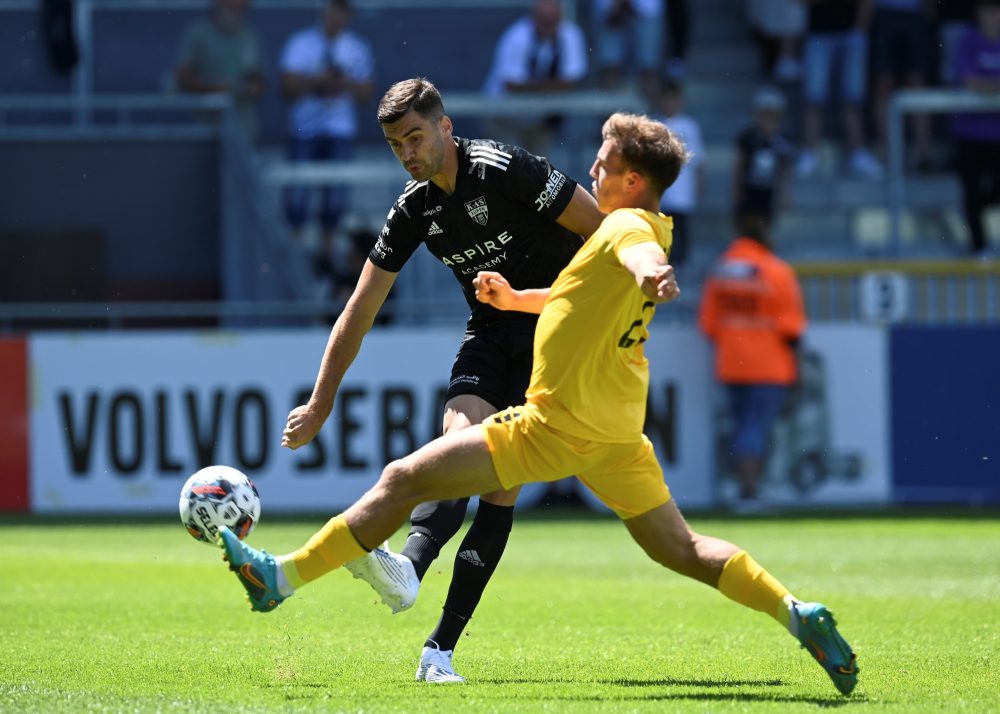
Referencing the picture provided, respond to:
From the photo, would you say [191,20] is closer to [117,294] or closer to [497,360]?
[117,294]

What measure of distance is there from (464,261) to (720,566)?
1.67 m

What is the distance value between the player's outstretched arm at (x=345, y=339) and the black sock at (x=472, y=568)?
0.74 metres

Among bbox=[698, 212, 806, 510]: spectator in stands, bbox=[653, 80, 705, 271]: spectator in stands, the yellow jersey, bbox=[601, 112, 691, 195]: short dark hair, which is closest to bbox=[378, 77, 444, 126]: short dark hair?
bbox=[601, 112, 691, 195]: short dark hair

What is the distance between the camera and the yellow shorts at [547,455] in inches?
235

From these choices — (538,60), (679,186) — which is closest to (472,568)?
(679,186)

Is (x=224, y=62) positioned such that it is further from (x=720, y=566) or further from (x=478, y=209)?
(x=720, y=566)

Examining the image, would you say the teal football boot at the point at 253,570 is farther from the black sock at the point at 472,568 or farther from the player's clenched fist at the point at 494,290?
the player's clenched fist at the point at 494,290

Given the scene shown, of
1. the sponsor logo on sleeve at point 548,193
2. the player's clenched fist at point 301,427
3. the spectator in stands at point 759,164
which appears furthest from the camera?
the spectator in stands at point 759,164

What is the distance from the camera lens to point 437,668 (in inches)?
256

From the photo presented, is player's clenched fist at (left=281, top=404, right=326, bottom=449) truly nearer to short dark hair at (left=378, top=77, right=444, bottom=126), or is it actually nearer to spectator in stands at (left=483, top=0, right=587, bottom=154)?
short dark hair at (left=378, top=77, right=444, bottom=126)

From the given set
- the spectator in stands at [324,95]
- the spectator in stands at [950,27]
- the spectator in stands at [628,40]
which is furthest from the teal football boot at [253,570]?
the spectator in stands at [950,27]

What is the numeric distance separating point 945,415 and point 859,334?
108cm

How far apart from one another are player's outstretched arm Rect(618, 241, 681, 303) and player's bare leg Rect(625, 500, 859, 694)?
1.07 m

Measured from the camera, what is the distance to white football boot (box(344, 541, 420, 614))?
628 cm
